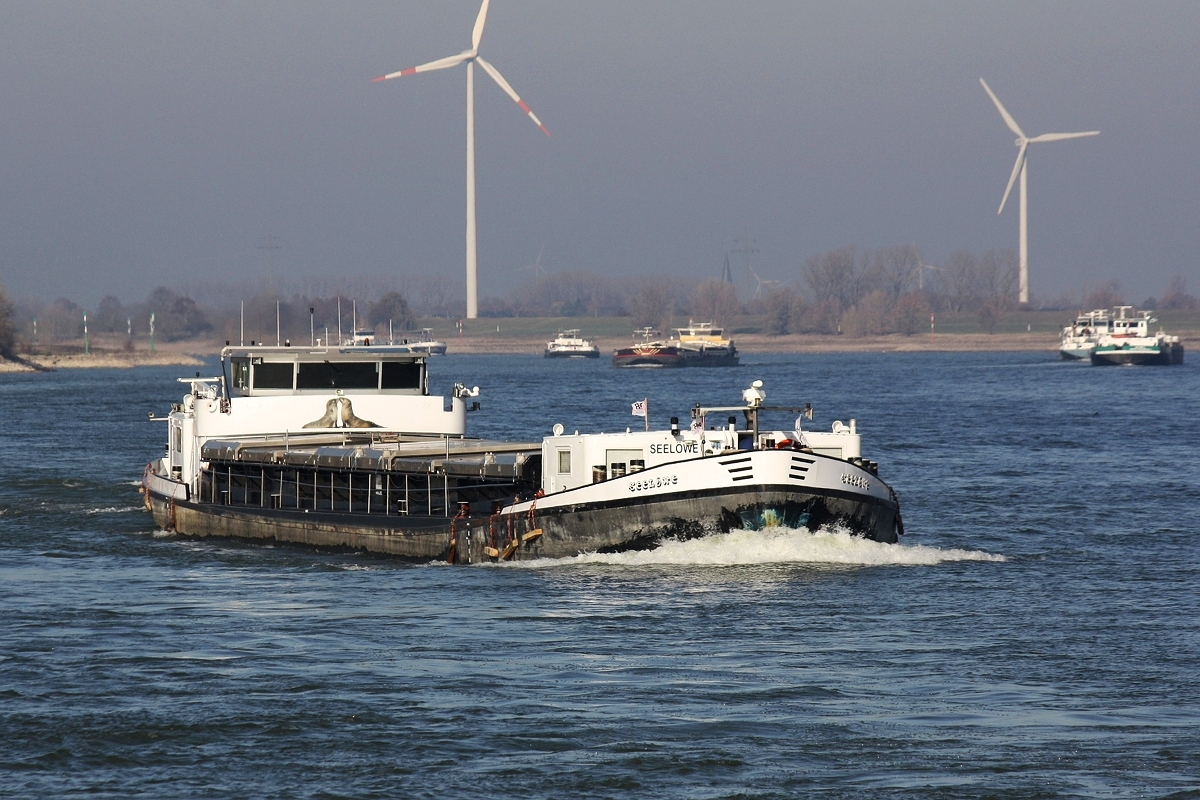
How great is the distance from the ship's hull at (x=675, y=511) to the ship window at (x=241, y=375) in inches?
477

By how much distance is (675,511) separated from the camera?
1358 inches

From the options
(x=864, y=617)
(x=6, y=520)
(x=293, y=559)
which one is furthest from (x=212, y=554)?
(x=864, y=617)

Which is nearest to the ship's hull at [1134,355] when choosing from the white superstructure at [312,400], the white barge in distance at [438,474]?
the white barge in distance at [438,474]

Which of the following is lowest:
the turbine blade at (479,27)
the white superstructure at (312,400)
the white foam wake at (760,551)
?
the white foam wake at (760,551)

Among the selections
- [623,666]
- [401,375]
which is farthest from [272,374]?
[623,666]

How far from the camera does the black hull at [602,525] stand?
112 ft

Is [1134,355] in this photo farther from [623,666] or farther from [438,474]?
[623,666]

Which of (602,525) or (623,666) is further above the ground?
(602,525)

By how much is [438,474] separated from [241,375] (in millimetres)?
12030

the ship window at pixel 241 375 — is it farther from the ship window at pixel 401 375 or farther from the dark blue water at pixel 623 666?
the dark blue water at pixel 623 666

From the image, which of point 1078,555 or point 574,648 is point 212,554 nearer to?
point 574,648

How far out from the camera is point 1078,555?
3994cm

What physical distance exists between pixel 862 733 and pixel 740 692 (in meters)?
2.80

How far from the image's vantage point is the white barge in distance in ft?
113
